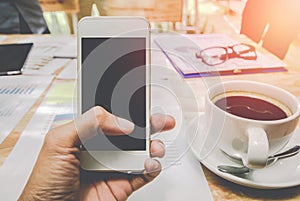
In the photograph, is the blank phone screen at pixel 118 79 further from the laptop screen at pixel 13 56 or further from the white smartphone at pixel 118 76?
the laptop screen at pixel 13 56

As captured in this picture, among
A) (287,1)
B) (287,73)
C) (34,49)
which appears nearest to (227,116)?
(287,73)

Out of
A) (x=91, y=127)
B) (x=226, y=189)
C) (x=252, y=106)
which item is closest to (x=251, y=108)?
(x=252, y=106)

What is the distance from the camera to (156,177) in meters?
0.39

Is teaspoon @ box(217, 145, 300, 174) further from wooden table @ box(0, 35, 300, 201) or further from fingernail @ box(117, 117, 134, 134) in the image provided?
fingernail @ box(117, 117, 134, 134)

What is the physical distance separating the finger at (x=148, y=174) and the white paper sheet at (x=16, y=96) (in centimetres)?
22

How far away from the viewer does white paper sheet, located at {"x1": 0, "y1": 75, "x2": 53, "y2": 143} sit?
0.50 m

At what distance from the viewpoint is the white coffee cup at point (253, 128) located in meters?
0.33

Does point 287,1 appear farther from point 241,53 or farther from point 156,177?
point 156,177

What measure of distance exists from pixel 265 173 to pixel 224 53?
0.46 m

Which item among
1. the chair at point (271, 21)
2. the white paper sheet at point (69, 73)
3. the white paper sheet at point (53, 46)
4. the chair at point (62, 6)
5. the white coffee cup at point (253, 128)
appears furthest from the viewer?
the chair at point (62, 6)

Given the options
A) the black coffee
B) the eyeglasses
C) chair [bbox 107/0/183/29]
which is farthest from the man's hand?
chair [bbox 107/0/183/29]

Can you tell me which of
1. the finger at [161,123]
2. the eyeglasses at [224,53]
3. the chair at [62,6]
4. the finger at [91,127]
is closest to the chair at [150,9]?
the eyeglasses at [224,53]

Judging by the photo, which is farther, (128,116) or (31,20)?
(31,20)

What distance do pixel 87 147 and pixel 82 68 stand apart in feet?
0.38
